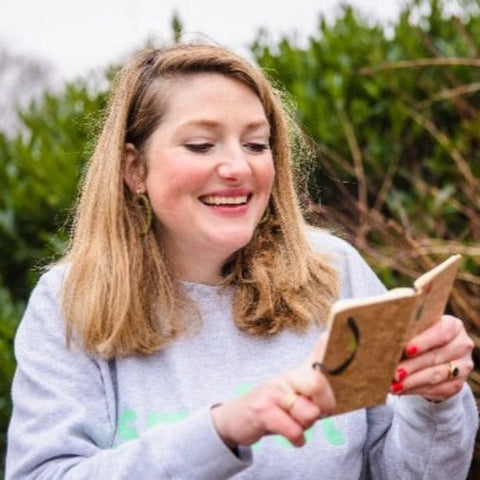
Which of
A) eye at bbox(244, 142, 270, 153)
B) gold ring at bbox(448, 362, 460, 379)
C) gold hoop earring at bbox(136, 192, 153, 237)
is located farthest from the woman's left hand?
A: gold hoop earring at bbox(136, 192, 153, 237)

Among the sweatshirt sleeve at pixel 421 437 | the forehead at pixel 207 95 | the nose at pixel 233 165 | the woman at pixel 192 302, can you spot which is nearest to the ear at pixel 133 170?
the woman at pixel 192 302

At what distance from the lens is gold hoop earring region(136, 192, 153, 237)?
104 inches

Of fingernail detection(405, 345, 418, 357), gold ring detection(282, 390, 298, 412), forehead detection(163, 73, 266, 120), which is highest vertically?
forehead detection(163, 73, 266, 120)

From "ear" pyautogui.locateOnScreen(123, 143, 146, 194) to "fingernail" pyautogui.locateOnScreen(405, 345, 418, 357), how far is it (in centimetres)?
86

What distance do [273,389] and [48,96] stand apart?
10.7 ft

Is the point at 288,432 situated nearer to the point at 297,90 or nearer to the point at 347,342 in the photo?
the point at 347,342

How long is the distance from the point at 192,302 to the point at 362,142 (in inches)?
79.9

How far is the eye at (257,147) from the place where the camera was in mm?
2543

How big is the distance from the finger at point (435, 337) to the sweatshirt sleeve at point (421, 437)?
256 millimetres

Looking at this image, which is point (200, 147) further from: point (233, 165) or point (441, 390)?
point (441, 390)

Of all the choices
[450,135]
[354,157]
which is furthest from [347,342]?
[450,135]

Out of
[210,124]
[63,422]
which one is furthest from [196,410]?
[210,124]

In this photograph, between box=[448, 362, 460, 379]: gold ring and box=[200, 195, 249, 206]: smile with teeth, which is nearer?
box=[448, 362, 460, 379]: gold ring

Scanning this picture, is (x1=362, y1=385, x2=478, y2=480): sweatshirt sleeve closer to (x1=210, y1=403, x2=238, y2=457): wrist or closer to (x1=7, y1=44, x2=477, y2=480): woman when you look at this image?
(x1=7, y1=44, x2=477, y2=480): woman
